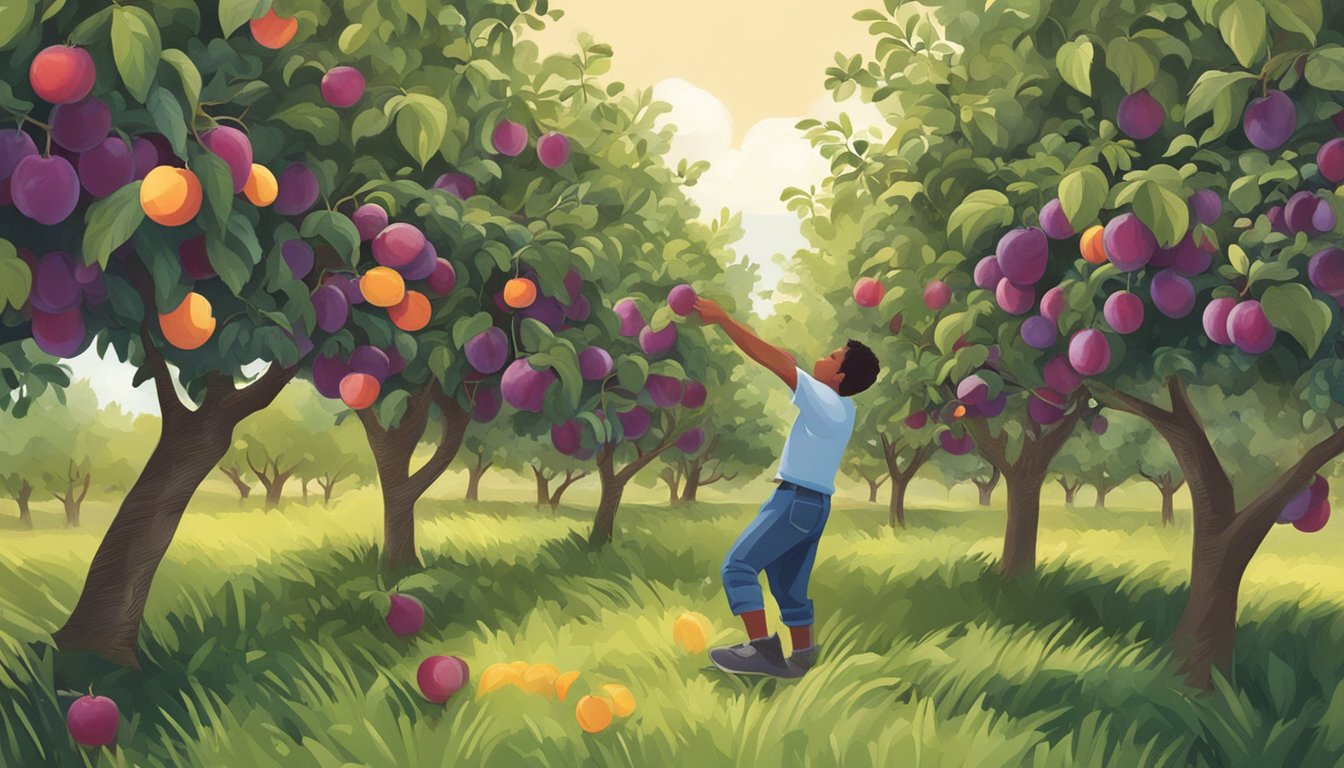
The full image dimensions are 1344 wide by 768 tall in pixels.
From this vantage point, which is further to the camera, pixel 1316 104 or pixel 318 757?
pixel 1316 104

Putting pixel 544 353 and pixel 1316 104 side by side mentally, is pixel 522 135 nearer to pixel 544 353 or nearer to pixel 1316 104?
pixel 544 353

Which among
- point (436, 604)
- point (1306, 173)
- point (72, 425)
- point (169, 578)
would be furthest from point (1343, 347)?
point (72, 425)

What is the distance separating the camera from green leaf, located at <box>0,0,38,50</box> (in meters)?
3.88

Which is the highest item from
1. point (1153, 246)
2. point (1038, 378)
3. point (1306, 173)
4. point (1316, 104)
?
point (1316, 104)

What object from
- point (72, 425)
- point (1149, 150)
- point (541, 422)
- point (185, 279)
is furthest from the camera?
point (72, 425)

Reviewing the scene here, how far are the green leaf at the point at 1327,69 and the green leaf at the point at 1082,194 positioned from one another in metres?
1.07

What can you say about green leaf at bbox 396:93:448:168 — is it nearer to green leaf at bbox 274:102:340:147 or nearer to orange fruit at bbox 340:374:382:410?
green leaf at bbox 274:102:340:147

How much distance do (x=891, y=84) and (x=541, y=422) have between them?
17.4 feet

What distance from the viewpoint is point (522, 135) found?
6.61 m

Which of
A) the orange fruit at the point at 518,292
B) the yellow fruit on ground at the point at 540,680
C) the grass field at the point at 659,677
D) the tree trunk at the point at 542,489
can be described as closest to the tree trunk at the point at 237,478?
the tree trunk at the point at 542,489

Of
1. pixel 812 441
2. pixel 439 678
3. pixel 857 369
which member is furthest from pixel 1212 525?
pixel 439 678

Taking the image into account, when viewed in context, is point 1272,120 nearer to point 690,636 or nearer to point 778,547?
point 778,547

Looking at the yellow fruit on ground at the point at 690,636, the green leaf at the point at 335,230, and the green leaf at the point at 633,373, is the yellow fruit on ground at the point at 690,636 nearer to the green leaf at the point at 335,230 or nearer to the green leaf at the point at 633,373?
the green leaf at the point at 633,373

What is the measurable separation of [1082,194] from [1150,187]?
0.29 meters
